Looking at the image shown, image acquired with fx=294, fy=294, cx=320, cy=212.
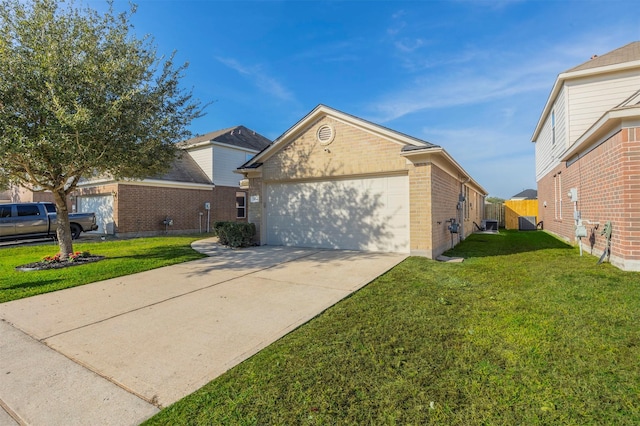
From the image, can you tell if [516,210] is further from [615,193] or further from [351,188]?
[351,188]

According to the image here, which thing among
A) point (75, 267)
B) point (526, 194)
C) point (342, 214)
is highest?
point (526, 194)

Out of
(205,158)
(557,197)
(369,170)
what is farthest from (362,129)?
(205,158)

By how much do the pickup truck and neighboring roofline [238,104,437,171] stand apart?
9084 millimetres

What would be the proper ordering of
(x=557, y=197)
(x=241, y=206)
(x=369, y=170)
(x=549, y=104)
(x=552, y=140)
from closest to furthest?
(x=369, y=170)
(x=557, y=197)
(x=549, y=104)
(x=552, y=140)
(x=241, y=206)

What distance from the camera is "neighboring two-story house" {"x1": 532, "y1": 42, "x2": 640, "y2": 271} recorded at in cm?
569

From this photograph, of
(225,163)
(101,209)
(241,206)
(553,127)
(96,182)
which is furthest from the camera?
(241,206)

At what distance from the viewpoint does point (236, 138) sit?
20.6 m

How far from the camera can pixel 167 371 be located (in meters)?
2.79

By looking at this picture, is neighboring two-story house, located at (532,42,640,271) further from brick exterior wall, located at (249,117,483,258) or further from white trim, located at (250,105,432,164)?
white trim, located at (250,105,432,164)

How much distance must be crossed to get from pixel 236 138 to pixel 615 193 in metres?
19.4

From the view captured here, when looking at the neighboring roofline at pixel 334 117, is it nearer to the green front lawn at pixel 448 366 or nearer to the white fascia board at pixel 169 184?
the green front lawn at pixel 448 366

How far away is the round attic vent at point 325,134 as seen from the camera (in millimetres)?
9580

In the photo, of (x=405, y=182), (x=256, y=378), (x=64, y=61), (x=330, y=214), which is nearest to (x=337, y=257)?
(x=330, y=214)

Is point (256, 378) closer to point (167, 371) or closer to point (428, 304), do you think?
point (167, 371)
